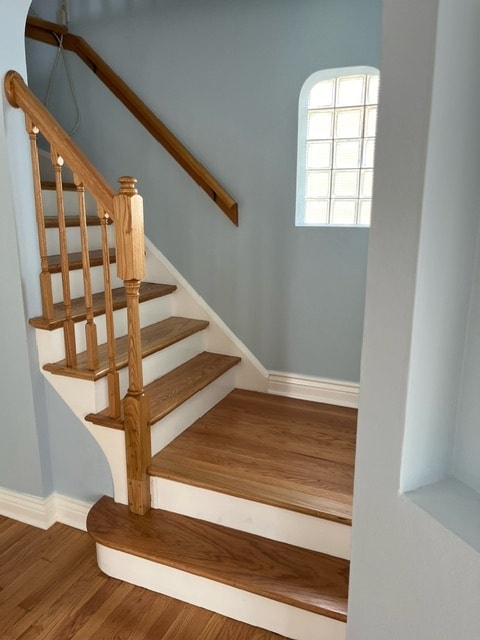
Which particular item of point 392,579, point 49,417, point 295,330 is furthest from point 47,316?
point 392,579

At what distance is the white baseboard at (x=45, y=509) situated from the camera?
86.4 inches

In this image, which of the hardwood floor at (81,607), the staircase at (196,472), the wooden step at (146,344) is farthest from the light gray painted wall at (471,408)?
the wooden step at (146,344)

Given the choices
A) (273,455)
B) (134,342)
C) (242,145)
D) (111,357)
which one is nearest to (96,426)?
(111,357)

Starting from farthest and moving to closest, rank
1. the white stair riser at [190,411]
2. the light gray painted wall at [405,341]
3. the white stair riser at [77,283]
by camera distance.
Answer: the white stair riser at [77,283]
the white stair riser at [190,411]
the light gray painted wall at [405,341]

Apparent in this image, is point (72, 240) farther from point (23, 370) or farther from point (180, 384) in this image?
point (180, 384)

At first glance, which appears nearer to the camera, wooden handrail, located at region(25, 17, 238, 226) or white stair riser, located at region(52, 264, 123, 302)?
white stair riser, located at region(52, 264, 123, 302)

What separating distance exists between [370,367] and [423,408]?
13 centimetres

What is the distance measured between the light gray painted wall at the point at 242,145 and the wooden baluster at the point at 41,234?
0.94 m

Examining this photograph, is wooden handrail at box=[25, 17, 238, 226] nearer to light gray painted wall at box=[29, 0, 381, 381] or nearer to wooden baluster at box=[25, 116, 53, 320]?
light gray painted wall at box=[29, 0, 381, 381]

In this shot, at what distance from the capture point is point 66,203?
2.84 meters

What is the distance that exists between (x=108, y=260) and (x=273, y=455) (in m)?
1.07

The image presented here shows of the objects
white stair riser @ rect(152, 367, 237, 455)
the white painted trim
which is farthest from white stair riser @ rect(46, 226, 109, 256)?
the white painted trim

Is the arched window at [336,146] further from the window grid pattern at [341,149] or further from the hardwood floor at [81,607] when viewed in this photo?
the hardwood floor at [81,607]

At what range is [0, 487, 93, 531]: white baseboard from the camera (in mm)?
2193
